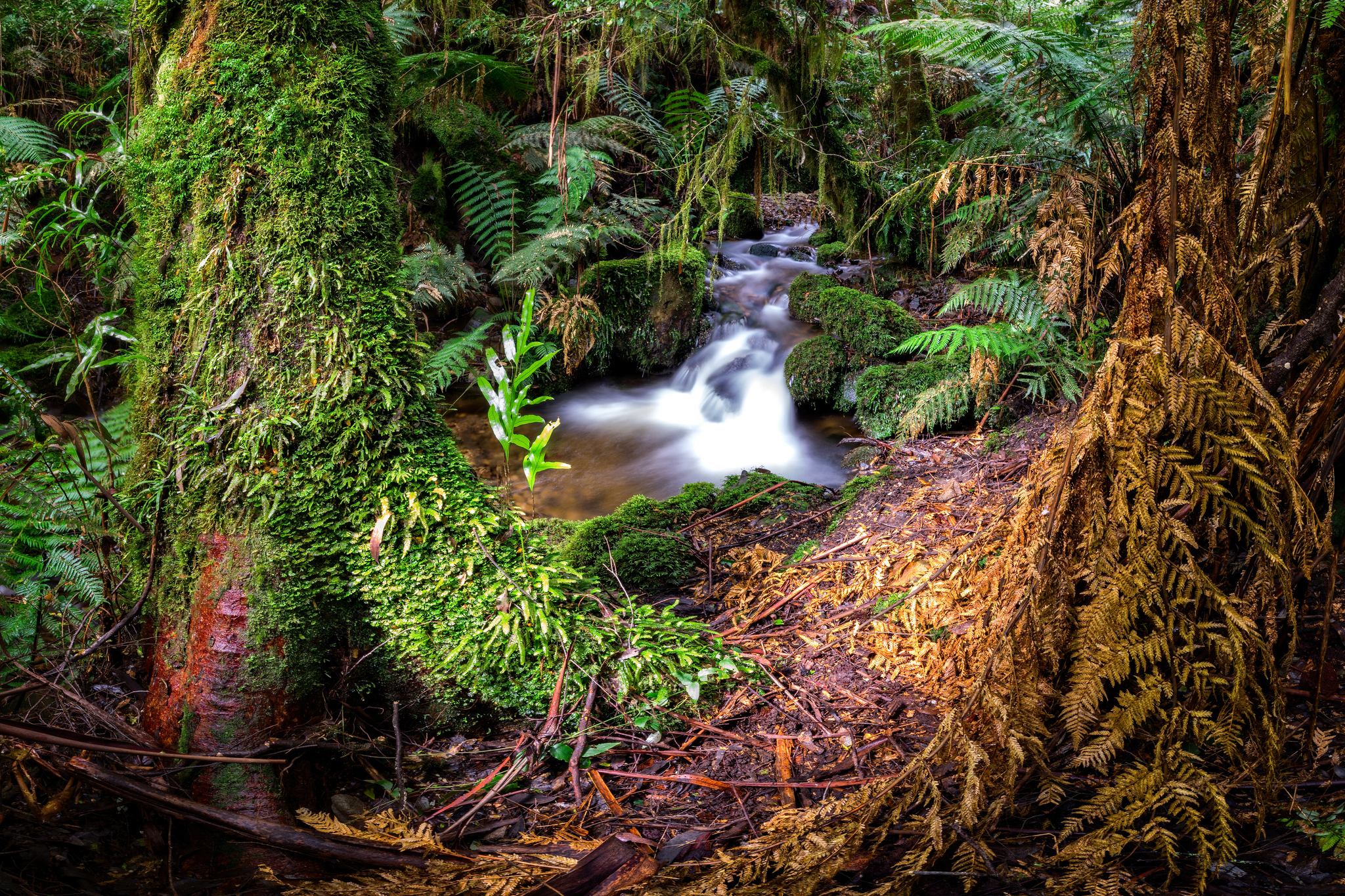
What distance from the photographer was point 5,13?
6.11 meters

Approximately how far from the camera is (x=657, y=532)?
3680 mm

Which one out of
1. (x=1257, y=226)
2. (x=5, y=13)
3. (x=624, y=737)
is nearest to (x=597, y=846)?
(x=624, y=737)

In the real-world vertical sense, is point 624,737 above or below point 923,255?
below

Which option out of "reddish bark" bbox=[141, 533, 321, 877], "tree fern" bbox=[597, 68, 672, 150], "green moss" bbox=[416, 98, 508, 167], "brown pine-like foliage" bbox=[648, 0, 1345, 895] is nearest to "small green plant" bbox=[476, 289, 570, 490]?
"reddish bark" bbox=[141, 533, 321, 877]

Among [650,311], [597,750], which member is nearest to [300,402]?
[597,750]

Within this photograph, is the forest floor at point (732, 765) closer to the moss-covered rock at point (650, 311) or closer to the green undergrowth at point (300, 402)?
the green undergrowth at point (300, 402)

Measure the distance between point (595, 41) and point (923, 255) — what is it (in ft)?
12.8

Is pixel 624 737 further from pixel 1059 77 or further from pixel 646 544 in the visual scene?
pixel 1059 77

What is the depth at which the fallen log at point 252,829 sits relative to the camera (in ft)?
5.00

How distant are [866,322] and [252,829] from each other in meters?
5.62

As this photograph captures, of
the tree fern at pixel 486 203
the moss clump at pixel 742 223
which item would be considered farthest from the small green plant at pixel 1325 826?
the moss clump at pixel 742 223

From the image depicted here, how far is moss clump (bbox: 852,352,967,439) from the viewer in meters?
5.11

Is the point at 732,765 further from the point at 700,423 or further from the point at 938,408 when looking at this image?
the point at 700,423

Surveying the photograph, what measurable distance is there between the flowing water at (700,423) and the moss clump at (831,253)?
21 cm
